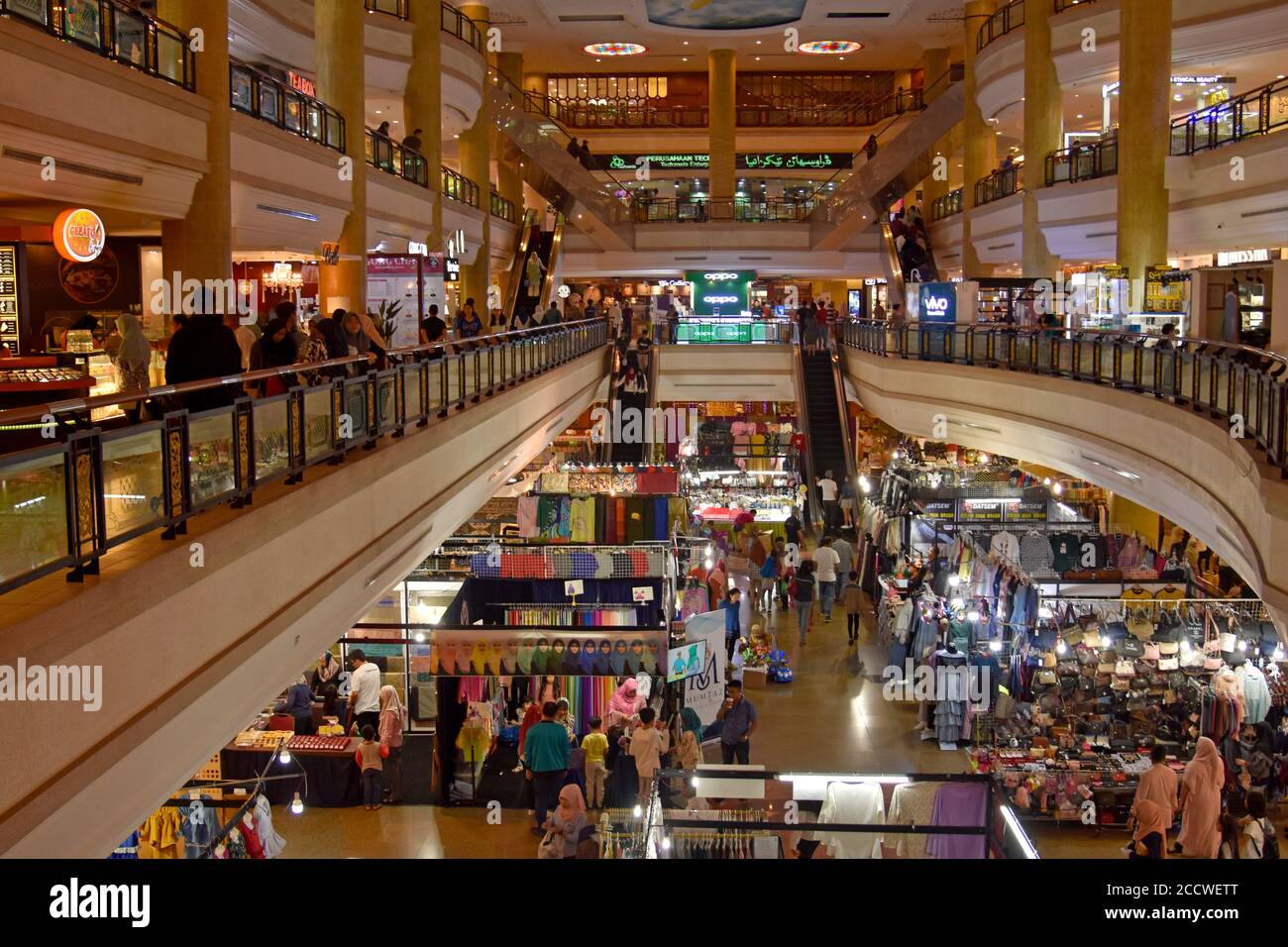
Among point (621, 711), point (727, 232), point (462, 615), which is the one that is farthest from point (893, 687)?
point (727, 232)

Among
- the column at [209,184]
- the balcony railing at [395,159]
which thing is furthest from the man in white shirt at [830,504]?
the column at [209,184]

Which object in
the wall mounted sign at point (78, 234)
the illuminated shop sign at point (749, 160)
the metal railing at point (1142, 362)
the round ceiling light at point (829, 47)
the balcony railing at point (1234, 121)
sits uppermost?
the round ceiling light at point (829, 47)

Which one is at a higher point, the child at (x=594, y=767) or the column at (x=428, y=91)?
the column at (x=428, y=91)

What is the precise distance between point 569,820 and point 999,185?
72.0 feet

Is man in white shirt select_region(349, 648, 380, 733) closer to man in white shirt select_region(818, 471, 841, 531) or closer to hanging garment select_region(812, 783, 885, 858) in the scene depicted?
hanging garment select_region(812, 783, 885, 858)

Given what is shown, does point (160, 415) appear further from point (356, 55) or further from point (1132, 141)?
point (1132, 141)

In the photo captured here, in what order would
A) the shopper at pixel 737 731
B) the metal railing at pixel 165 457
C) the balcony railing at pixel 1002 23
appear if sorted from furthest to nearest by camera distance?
the balcony railing at pixel 1002 23, the shopper at pixel 737 731, the metal railing at pixel 165 457

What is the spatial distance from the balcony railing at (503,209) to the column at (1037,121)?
1324 centimetres

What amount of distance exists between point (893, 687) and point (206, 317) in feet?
31.8

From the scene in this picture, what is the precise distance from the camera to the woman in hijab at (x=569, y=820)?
9.98m

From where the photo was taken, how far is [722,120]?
1561 inches

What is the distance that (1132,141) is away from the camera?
1948 cm

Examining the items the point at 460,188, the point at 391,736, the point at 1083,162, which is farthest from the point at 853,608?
the point at 460,188

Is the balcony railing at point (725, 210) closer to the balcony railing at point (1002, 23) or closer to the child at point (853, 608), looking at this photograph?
the balcony railing at point (1002, 23)
